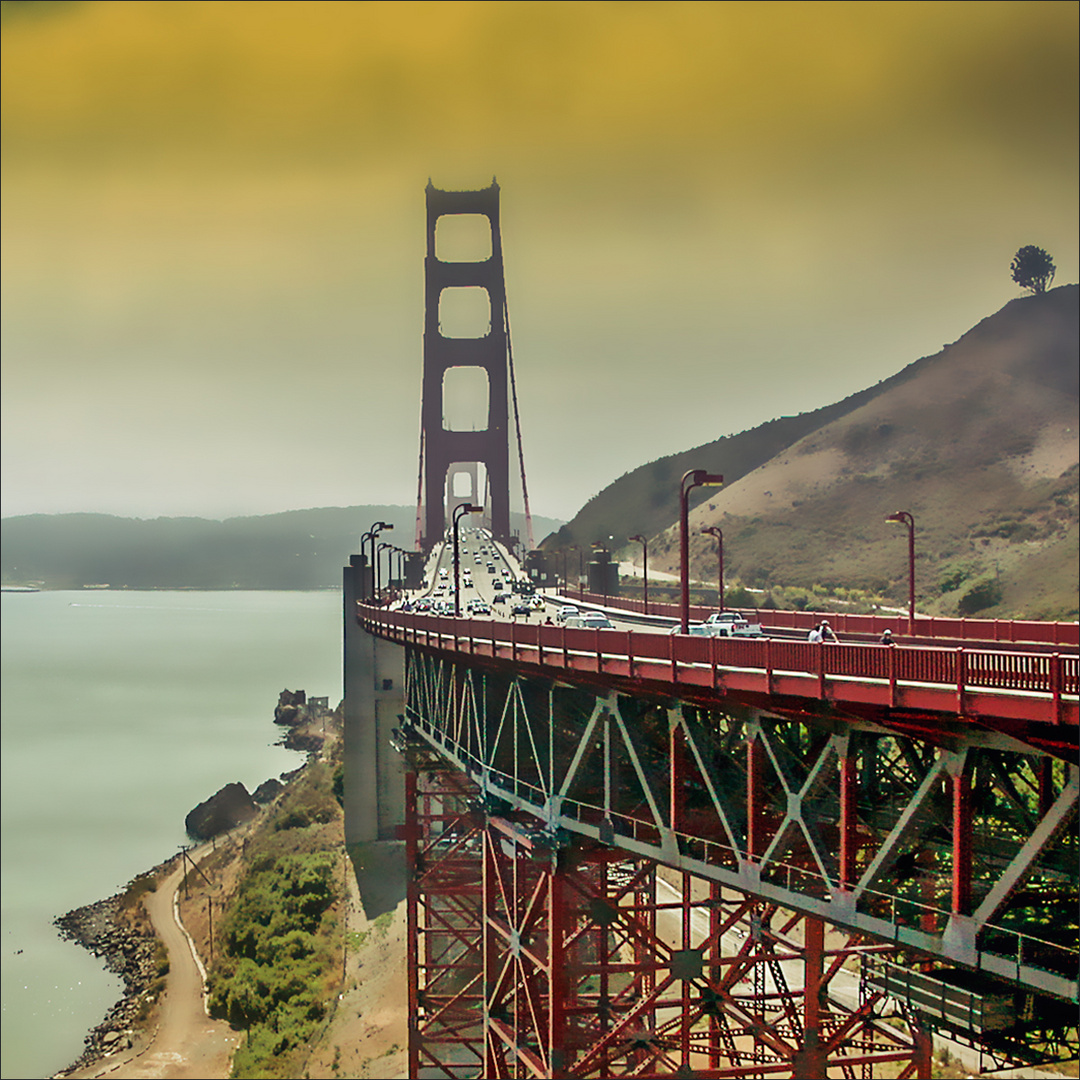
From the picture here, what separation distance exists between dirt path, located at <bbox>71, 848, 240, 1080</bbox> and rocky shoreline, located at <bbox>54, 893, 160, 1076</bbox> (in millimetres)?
1211

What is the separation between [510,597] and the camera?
54.0m

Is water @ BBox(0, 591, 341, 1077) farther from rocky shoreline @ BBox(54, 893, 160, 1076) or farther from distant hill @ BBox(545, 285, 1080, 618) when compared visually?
distant hill @ BBox(545, 285, 1080, 618)

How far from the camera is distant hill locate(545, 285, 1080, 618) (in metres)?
85.7

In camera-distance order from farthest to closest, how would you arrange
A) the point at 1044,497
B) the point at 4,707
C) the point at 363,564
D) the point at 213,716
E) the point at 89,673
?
the point at 89,673
the point at 4,707
the point at 213,716
the point at 1044,497
the point at 363,564

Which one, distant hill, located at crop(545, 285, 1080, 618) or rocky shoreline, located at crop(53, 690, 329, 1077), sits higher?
distant hill, located at crop(545, 285, 1080, 618)

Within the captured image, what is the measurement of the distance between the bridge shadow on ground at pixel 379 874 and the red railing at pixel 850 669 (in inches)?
1205

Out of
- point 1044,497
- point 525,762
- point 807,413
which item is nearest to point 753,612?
point 525,762

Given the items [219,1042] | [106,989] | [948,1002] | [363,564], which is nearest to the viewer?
[948,1002]

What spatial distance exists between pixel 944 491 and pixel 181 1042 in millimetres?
92527

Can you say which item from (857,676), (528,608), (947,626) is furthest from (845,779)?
(528,608)

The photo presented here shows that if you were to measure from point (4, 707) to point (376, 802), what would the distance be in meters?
109

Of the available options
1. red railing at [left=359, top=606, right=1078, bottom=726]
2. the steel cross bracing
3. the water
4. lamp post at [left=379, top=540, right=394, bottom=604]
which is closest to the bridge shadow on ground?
the water

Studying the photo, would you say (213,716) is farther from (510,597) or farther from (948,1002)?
(948,1002)

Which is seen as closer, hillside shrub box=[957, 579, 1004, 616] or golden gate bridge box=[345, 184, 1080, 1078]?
golden gate bridge box=[345, 184, 1080, 1078]
